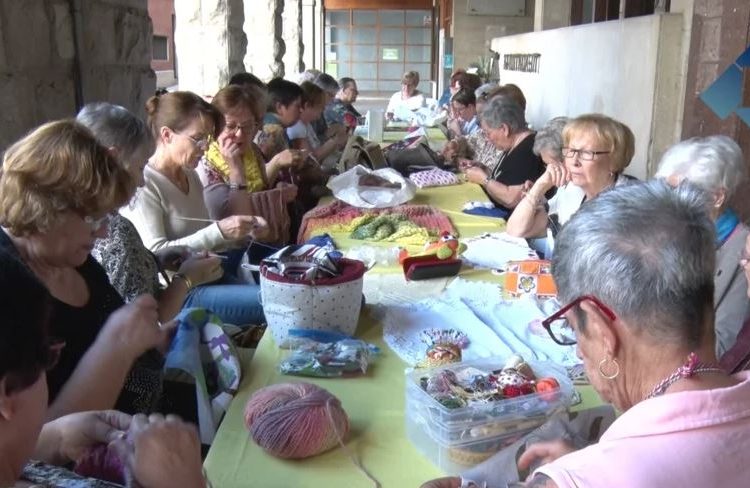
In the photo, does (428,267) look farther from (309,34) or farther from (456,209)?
(309,34)

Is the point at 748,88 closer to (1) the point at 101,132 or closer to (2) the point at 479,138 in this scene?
(2) the point at 479,138

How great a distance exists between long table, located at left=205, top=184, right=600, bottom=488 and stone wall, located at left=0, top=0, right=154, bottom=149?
37.2 inches

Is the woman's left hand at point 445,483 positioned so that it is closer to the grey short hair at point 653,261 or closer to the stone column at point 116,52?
the grey short hair at point 653,261

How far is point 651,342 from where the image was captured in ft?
3.52

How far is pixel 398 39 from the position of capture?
19.0m

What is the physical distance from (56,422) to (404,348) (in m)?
0.92

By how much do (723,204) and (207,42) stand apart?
3.97 metres

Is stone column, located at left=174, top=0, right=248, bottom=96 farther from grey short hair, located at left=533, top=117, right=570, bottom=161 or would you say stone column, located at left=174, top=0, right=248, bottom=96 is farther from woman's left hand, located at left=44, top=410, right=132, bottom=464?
woman's left hand, located at left=44, top=410, right=132, bottom=464

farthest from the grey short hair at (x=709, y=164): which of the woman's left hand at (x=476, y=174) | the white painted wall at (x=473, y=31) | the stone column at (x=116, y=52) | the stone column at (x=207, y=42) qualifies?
the white painted wall at (x=473, y=31)

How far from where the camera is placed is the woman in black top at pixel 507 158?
392 centimetres

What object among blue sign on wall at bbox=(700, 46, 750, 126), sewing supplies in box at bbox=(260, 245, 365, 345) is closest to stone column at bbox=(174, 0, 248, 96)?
blue sign on wall at bbox=(700, 46, 750, 126)

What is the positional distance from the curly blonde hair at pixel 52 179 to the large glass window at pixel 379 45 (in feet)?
57.6

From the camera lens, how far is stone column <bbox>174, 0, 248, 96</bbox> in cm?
512

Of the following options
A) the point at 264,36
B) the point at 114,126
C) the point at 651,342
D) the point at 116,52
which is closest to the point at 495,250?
the point at 114,126
